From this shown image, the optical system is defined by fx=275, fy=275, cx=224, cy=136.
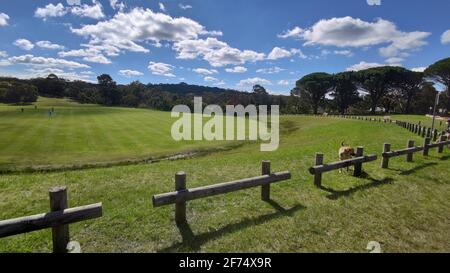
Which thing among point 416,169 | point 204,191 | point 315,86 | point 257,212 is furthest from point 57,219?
point 315,86

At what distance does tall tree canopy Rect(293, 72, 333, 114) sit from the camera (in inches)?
3484

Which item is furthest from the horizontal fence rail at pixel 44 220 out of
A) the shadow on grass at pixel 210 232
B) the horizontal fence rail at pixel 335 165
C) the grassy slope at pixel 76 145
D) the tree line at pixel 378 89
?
the tree line at pixel 378 89

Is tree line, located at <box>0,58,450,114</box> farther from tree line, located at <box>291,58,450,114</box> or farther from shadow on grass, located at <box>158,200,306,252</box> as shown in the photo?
shadow on grass, located at <box>158,200,306,252</box>

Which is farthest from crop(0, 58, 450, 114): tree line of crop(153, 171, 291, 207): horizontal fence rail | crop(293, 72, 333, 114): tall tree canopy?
crop(153, 171, 291, 207): horizontal fence rail

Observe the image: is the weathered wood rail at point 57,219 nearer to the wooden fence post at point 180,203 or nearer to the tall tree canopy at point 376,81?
the wooden fence post at point 180,203

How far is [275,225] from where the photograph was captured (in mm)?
6383

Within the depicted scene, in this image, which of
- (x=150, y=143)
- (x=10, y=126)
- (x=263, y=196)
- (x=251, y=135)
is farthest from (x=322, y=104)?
(x=263, y=196)

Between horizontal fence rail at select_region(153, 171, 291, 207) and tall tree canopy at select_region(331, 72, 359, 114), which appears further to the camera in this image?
tall tree canopy at select_region(331, 72, 359, 114)

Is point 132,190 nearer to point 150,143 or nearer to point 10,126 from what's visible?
point 150,143

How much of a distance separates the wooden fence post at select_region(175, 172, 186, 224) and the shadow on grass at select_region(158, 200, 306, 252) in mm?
140

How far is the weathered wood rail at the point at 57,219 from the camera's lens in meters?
4.55

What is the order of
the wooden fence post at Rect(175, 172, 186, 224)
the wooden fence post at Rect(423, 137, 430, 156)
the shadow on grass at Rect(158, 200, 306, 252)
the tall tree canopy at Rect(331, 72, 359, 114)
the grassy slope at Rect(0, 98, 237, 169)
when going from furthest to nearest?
the tall tree canopy at Rect(331, 72, 359, 114), the grassy slope at Rect(0, 98, 237, 169), the wooden fence post at Rect(423, 137, 430, 156), the wooden fence post at Rect(175, 172, 186, 224), the shadow on grass at Rect(158, 200, 306, 252)

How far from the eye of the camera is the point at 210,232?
605cm

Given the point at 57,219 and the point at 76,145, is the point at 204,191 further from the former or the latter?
the point at 76,145
